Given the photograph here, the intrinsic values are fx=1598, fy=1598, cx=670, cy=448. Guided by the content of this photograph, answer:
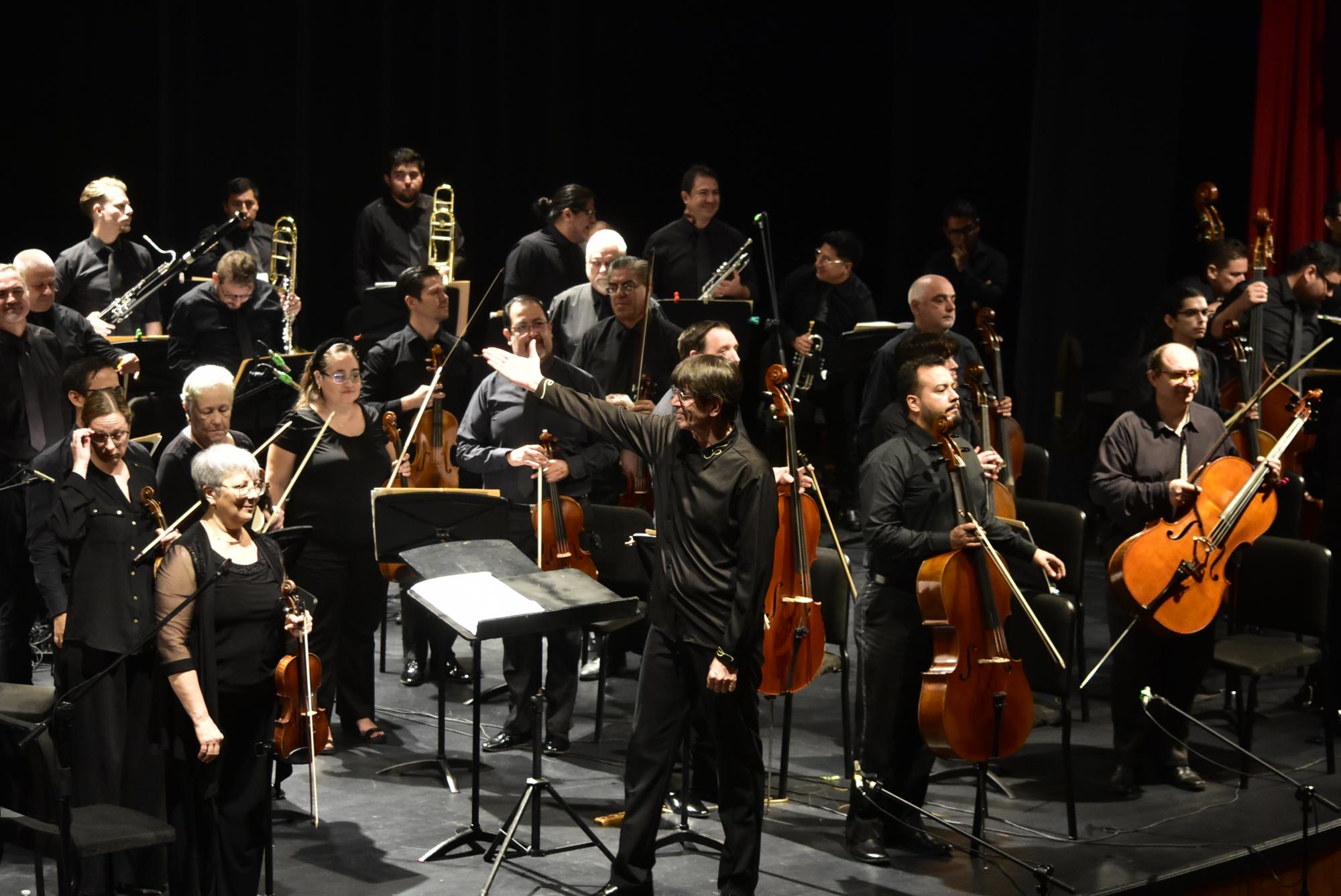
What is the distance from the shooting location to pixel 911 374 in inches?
190

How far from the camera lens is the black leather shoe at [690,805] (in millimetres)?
5098

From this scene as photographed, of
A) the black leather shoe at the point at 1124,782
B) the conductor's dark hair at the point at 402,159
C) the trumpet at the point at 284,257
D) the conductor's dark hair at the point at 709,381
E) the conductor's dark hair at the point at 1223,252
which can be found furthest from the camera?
the conductor's dark hair at the point at 402,159

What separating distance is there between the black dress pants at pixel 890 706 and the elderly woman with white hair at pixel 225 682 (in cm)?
173

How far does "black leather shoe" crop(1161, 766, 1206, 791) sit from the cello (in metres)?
1.11

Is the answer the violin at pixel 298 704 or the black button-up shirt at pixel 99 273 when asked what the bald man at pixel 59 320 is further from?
the violin at pixel 298 704

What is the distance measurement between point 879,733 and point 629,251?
18.6 ft

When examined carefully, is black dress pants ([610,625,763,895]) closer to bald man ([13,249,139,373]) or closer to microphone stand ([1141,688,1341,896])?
microphone stand ([1141,688,1341,896])

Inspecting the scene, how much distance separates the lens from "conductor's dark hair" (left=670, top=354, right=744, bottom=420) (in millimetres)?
4277

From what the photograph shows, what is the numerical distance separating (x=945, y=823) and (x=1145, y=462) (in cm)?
158

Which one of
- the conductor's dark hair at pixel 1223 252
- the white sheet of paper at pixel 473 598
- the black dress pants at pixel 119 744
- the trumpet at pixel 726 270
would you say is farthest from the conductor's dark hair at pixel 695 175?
the black dress pants at pixel 119 744

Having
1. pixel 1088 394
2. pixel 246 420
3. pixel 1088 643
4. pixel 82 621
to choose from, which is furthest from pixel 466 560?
pixel 1088 394

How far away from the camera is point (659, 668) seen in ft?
14.2

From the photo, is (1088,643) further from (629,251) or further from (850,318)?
(629,251)

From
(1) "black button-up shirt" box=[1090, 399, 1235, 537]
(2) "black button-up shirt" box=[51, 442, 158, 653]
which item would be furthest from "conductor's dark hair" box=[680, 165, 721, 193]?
(2) "black button-up shirt" box=[51, 442, 158, 653]
